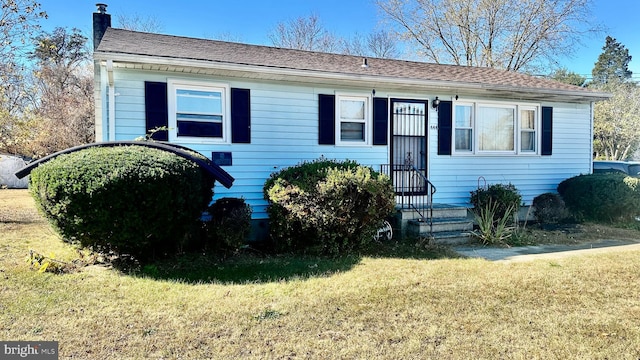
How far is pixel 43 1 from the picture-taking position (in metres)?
10.2

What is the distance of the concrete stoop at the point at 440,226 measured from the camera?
7.46 meters

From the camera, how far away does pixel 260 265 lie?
5734mm

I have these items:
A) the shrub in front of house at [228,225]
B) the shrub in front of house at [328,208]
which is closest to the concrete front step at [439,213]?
the shrub in front of house at [328,208]

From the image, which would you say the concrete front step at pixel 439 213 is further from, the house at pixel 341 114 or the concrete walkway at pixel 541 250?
the concrete walkway at pixel 541 250

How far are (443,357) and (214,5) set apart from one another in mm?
19119

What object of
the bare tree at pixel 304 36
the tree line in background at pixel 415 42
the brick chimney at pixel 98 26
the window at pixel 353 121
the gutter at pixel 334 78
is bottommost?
the window at pixel 353 121

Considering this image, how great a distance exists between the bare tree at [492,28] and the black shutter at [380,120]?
13.8 meters

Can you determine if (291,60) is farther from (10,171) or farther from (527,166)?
(10,171)

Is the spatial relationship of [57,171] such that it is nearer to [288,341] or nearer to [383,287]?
[288,341]

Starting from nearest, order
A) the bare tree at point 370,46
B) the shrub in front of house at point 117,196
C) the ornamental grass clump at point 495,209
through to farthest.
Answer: the shrub in front of house at point 117,196
the ornamental grass clump at point 495,209
the bare tree at point 370,46

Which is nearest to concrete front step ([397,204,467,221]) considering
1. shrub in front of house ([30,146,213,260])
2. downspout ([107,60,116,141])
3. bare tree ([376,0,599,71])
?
shrub in front of house ([30,146,213,260])

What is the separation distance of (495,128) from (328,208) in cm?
571

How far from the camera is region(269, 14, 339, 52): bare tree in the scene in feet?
84.2

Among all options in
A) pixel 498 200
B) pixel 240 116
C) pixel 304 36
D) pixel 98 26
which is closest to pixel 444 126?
pixel 498 200
